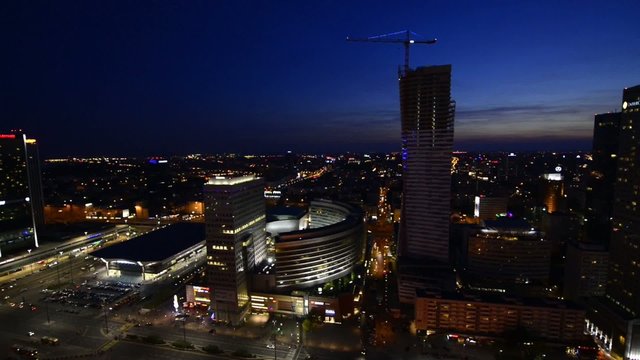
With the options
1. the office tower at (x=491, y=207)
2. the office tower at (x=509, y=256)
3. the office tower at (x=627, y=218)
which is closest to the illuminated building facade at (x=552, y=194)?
the office tower at (x=491, y=207)

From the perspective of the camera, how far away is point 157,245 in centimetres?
9231

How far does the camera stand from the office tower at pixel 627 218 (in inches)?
2306

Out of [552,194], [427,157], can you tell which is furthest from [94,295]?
[552,194]

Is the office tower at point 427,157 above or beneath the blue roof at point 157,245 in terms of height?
above

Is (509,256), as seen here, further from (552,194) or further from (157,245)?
(157,245)

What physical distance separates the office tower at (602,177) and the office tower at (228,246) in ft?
311

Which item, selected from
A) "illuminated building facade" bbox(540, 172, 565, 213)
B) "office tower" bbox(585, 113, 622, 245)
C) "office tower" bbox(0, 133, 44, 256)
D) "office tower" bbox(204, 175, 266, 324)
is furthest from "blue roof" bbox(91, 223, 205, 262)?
"illuminated building facade" bbox(540, 172, 565, 213)

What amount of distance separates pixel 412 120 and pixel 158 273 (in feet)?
224

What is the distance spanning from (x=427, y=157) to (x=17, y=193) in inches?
4193

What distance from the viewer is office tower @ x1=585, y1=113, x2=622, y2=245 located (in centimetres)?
9931

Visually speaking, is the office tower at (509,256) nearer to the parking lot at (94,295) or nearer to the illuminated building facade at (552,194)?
the illuminated building facade at (552,194)

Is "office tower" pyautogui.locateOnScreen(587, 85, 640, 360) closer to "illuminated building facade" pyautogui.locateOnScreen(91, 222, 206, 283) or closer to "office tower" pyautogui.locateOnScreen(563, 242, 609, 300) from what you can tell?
"office tower" pyautogui.locateOnScreen(563, 242, 609, 300)

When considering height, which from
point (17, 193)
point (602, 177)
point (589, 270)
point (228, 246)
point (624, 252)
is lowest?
point (589, 270)

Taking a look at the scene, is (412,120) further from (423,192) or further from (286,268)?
(286,268)
